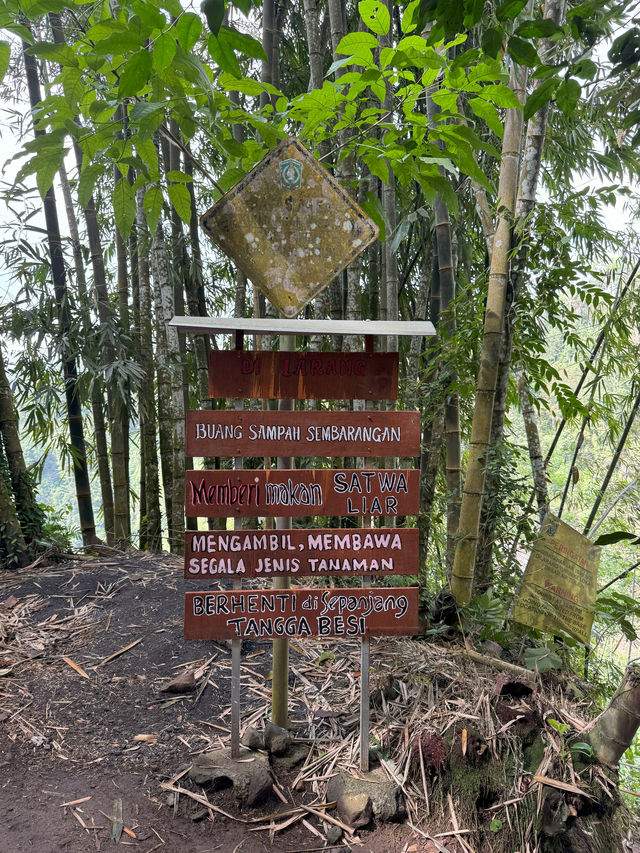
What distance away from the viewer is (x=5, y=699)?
92.9 inches

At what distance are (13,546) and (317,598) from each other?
235 centimetres

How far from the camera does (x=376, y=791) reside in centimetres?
192

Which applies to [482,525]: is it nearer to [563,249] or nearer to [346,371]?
[346,371]

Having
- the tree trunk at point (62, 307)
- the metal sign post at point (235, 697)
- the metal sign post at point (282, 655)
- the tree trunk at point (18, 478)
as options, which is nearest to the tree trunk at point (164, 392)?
the tree trunk at point (62, 307)

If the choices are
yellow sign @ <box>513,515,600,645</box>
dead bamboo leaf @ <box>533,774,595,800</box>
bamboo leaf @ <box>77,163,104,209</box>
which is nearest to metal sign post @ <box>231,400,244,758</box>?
bamboo leaf @ <box>77,163,104,209</box>

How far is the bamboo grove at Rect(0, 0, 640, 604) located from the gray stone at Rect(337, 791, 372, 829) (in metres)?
0.90

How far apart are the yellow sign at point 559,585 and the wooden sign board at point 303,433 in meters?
0.73

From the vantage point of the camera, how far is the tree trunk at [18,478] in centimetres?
371

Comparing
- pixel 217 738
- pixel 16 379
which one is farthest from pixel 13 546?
pixel 217 738

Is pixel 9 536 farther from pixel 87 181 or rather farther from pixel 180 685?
pixel 87 181

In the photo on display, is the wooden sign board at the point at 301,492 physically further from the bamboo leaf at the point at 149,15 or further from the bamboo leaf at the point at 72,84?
the bamboo leaf at the point at 149,15

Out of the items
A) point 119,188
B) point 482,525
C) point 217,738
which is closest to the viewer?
point 119,188

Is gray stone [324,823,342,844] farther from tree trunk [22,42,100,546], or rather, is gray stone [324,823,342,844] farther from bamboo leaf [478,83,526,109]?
tree trunk [22,42,100,546]

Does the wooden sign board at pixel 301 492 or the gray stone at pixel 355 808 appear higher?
the wooden sign board at pixel 301 492
